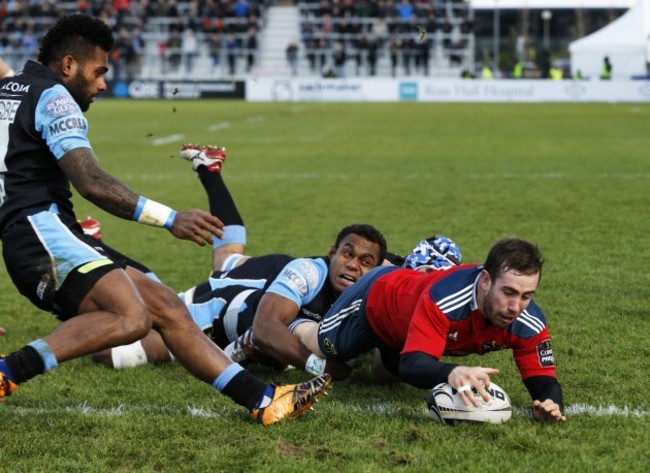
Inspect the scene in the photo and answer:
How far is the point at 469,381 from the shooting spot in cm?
421

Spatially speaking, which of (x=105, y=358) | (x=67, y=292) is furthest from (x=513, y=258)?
(x=105, y=358)

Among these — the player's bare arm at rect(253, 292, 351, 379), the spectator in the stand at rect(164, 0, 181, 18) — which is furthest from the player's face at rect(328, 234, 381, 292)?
the spectator in the stand at rect(164, 0, 181, 18)

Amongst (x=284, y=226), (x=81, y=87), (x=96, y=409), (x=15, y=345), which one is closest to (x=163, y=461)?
(x=96, y=409)

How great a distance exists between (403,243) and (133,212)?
554cm

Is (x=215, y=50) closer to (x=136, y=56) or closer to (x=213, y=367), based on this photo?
(x=136, y=56)

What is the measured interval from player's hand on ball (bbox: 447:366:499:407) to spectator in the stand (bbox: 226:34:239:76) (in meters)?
42.5

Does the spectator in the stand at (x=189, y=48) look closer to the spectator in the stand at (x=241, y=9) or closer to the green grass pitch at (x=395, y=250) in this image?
the spectator in the stand at (x=241, y=9)

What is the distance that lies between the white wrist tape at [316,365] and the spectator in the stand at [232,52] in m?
41.4

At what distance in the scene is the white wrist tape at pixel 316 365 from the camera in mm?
5305

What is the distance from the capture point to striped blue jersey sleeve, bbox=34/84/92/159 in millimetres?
4434

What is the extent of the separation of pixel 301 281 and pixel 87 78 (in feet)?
5.54

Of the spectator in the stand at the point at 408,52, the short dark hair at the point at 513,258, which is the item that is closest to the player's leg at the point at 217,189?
the short dark hair at the point at 513,258

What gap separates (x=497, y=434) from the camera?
4.34 meters

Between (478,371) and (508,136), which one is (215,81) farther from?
(478,371)
